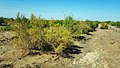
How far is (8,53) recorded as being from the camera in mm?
11125

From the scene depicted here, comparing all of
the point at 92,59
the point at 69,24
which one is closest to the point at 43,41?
the point at 92,59

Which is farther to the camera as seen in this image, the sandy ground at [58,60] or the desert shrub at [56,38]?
the desert shrub at [56,38]

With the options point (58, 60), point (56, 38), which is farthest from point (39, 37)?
point (58, 60)

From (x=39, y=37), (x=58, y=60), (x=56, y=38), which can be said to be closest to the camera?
(x=58, y=60)

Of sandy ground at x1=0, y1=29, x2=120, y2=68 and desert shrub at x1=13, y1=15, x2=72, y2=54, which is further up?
desert shrub at x1=13, y1=15, x2=72, y2=54

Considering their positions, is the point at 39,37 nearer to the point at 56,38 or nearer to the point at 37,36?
the point at 37,36

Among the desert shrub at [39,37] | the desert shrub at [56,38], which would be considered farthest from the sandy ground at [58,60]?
the desert shrub at [56,38]

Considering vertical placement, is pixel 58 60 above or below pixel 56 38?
below

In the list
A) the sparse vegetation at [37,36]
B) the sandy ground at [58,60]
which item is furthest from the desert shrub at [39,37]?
the sandy ground at [58,60]

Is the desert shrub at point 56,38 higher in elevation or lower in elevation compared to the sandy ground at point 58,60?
higher

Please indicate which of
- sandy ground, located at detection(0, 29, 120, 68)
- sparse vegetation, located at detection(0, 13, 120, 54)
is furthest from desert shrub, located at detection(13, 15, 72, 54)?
sandy ground, located at detection(0, 29, 120, 68)

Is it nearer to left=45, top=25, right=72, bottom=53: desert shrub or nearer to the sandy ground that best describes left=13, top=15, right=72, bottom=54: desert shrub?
left=45, top=25, right=72, bottom=53: desert shrub

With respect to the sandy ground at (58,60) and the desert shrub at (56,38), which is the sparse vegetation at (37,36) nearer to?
the desert shrub at (56,38)

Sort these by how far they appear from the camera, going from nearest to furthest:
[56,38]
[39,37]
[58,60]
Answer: [58,60], [39,37], [56,38]
